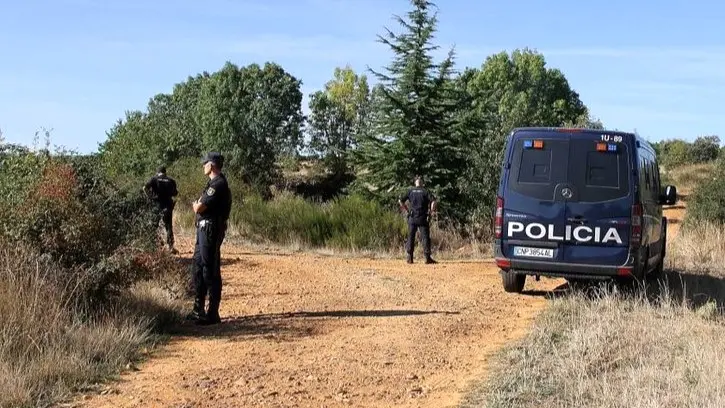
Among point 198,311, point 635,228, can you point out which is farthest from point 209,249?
point 635,228

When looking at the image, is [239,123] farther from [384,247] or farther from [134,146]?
[384,247]

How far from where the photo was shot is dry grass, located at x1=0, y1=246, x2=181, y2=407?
660 centimetres

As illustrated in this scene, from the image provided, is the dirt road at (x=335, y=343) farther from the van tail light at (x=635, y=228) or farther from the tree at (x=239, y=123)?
the tree at (x=239, y=123)

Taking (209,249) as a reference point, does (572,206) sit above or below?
above

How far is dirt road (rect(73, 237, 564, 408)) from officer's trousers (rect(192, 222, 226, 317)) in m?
0.35

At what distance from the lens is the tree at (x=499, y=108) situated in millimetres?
24578

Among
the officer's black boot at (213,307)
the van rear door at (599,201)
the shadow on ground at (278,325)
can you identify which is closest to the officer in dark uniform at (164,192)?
the shadow on ground at (278,325)

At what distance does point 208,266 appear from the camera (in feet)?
30.6

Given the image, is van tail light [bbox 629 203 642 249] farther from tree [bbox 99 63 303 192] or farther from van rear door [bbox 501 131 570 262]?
tree [bbox 99 63 303 192]

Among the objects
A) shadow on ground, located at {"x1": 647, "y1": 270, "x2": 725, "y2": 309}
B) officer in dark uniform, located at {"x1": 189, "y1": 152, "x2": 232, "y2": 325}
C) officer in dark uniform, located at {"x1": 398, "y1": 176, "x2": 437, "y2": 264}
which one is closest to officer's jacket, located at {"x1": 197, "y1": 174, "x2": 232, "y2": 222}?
officer in dark uniform, located at {"x1": 189, "y1": 152, "x2": 232, "y2": 325}

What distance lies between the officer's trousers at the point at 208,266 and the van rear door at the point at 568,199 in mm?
4129

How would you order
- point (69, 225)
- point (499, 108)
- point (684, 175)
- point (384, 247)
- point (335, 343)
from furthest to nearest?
point (499, 108) → point (684, 175) → point (384, 247) → point (69, 225) → point (335, 343)

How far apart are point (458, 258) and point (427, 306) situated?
7.94 m

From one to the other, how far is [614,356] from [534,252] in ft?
11.5
